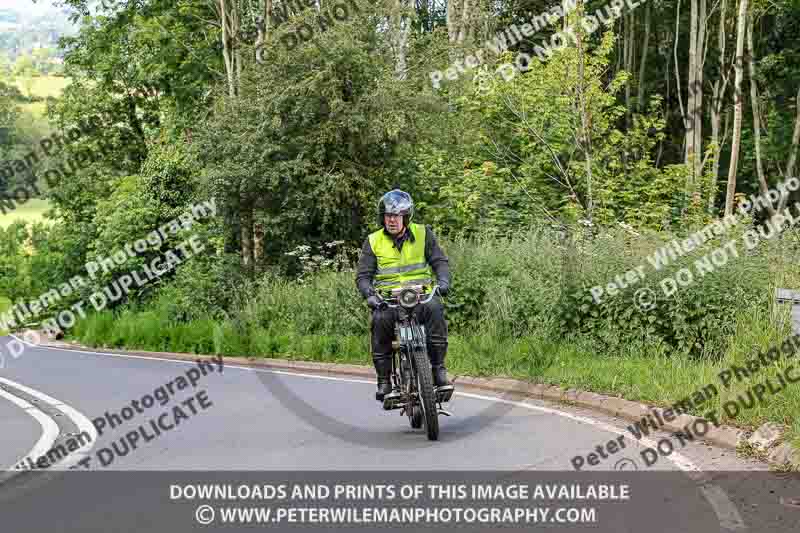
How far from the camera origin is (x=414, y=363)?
8766 mm

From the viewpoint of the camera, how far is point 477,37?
33719 mm

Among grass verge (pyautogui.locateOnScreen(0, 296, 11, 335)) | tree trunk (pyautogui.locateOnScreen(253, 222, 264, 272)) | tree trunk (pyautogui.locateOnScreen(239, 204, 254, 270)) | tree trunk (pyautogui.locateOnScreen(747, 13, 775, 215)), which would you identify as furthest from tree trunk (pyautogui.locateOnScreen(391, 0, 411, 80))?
grass verge (pyautogui.locateOnScreen(0, 296, 11, 335))

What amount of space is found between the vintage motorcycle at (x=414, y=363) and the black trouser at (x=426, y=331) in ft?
0.24

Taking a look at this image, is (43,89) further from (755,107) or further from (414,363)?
(414,363)

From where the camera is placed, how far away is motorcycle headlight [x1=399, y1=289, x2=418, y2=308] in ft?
29.0

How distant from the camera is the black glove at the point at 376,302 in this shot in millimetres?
8961

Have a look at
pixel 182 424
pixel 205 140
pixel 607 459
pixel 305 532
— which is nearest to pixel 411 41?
pixel 205 140

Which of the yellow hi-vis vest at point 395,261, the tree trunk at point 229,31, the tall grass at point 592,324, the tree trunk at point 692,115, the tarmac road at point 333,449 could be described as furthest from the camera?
the tree trunk at point 229,31

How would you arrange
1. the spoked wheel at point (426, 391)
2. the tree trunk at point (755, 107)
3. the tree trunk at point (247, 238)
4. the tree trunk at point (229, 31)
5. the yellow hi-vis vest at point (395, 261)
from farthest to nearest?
the tree trunk at point (755, 107) → the tree trunk at point (229, 31) → the tree trunk at point (247, 238) → the yellow hi-vis vest at point (395, 261) → the spoked wheel at point (426, 391)

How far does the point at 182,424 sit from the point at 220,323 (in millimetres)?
13307

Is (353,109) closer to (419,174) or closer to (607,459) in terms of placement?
(419,174)

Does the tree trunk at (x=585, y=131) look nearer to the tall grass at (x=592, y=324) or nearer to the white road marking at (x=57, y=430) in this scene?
the tall grass at (x=592, y=324)

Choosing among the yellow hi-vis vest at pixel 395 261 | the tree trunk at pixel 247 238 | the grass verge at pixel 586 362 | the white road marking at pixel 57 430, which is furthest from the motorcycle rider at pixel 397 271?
the tree trunk at pixel 247 238

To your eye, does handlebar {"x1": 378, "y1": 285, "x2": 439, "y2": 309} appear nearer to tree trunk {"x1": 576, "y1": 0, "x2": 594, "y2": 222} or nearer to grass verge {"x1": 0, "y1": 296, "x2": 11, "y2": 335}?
tree trunk {"x1": 576, "y1": 0, "x2": 594, "y2": 222}
